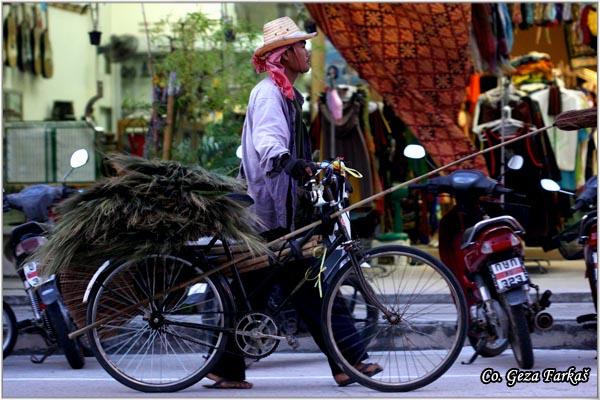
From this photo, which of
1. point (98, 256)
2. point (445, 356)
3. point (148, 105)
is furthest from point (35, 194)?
point (148, 105)

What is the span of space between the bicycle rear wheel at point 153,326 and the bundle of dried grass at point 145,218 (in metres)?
0.12

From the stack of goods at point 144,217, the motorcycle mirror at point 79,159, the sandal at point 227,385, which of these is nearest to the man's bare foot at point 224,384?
the sandal at point 227,385

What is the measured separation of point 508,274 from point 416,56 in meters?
3.38

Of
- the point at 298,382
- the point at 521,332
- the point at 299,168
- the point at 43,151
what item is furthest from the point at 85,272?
the point at 43,151

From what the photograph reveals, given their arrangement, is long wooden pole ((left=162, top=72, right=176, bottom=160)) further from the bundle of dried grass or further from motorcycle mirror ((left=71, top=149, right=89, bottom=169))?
the bundle of dried grass

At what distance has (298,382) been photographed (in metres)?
5.74

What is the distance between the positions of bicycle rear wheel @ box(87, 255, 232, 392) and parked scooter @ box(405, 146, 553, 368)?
1409mm

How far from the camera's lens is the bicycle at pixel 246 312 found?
5176 mm

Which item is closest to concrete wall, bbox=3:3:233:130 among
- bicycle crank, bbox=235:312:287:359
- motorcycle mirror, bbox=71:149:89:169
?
motorcycle mirror, bbox=71:149:89:169

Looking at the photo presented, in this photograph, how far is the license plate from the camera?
5832 millimetres

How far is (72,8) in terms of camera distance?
35.5 ft

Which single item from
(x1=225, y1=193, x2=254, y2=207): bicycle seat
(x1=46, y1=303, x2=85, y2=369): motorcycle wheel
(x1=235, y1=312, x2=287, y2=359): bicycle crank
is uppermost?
(x1=225, y1=193, x2=254, y2=207): bicycle seat

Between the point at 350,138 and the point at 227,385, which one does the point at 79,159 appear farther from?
the point at 350,138

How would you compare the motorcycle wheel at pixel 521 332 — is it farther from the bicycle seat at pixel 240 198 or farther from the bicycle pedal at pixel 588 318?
the bicycle seat at pixel 240 198
